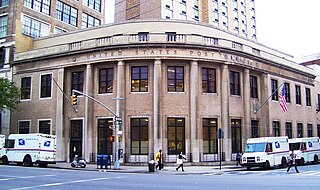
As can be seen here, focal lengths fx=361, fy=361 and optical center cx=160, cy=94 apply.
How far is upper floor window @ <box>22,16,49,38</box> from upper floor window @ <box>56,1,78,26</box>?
3.69m

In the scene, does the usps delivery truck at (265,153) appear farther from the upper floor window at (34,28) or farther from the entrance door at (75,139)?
the upper floor window at (34,28)

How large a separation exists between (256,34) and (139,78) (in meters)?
54.7

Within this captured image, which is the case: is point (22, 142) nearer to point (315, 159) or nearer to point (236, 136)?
point (236, 136)

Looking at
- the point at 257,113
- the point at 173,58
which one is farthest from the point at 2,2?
the point at 257,113

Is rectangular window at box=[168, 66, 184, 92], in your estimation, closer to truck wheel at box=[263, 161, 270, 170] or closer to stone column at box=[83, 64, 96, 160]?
stone column at box=[83, 64, 96, 160]

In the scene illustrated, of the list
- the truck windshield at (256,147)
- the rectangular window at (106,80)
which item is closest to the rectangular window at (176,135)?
the truck windshield at (256,147)

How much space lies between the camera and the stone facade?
34.8 meters

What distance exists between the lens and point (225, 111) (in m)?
36.4

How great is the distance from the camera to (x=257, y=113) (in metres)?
41.5

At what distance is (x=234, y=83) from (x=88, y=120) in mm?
15942

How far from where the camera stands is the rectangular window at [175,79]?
3575cm

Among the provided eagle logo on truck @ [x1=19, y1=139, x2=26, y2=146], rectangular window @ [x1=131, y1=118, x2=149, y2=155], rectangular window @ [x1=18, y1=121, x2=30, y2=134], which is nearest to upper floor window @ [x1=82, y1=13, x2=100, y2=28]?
rectangular window @ [x1=18, y1=121, x2=30, y2=134]

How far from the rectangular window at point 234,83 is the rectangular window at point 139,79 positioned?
9461 mm

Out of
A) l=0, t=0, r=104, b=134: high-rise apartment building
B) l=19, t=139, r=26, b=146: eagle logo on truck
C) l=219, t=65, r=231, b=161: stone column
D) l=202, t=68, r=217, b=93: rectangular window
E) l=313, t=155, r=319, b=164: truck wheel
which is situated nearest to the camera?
l=19, t=139, r=26, b=146: eagle logo on truck
